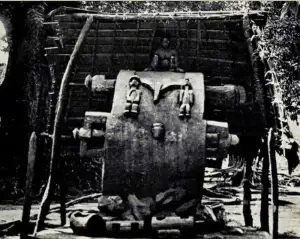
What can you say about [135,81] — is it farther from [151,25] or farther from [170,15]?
[151,25]

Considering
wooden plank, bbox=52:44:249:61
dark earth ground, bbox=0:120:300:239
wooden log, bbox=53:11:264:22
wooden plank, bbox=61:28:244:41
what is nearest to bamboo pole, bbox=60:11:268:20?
wooden log, bbox=53:11:264:22

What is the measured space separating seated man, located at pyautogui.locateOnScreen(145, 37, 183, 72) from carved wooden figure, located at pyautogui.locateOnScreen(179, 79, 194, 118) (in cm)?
37

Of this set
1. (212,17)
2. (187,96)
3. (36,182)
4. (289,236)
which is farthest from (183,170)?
(36,182)

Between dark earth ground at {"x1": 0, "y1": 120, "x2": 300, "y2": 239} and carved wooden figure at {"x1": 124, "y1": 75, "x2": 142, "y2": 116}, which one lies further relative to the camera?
dark earth ground at {"x1": 0, "y1": 120, "x2": 300, "y2": 239}

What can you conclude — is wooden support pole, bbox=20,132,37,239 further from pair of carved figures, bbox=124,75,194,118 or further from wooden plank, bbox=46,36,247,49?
wooden plank, bbox=46,36,247,49

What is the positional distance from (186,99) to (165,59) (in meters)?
0.67

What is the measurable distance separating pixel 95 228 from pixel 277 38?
2.33 m

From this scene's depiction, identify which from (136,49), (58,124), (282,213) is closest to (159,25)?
(136,49)

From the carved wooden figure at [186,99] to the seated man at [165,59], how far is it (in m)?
0.37

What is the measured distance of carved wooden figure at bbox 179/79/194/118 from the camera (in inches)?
120

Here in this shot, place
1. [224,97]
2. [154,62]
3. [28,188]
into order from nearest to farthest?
→ [28,188], [224,97], [154,62]

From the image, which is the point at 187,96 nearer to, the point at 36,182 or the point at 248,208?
the point at 248,208

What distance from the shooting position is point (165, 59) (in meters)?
3.65

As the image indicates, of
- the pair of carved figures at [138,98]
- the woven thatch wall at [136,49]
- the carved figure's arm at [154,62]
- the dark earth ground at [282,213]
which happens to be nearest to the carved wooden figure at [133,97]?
the pair of carved figures at [138,98]
